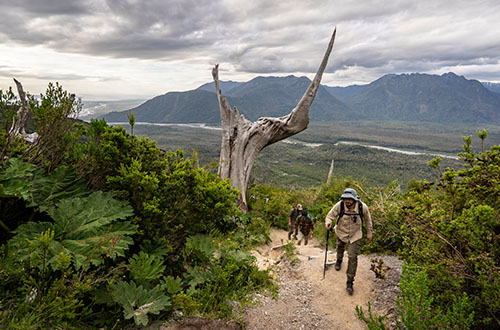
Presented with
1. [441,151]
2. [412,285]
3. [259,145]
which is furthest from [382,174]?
[412,285]

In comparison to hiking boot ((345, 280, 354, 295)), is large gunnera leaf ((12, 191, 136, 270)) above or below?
above

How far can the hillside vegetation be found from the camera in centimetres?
234

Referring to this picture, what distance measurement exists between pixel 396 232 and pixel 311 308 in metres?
2.96

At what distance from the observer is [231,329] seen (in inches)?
118

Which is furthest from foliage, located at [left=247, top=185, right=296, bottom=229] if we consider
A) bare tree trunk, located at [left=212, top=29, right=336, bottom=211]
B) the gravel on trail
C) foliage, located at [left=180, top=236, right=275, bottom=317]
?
foliage, located at [left=180, top=236, right=275, bottom=317]

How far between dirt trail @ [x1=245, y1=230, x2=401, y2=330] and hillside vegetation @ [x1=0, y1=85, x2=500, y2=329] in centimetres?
32

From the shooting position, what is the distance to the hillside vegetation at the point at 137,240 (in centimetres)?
234

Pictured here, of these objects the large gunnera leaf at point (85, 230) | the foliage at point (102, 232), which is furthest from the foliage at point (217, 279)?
the large gunnera leaf at point (85, 230)

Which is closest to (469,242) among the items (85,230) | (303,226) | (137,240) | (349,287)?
(349,287)

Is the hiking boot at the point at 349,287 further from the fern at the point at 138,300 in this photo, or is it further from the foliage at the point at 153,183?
the fern at the point at 138,300

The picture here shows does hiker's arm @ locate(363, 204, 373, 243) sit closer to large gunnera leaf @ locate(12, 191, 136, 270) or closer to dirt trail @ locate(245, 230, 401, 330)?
dirt trail @ locate(245, 230, 401, 330)

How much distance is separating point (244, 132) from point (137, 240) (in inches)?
271

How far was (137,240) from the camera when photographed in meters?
3.29

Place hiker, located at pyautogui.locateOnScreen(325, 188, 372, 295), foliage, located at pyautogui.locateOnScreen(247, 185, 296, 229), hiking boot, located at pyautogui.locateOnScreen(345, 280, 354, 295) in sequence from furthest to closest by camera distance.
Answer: foliage, located at pyautogui.locateOnScreen(247, 185, 296, 229), hiker, located at pyautogui.locateOnScreen(325, 188, 372, 295), hiking boot, located at pyautogui.locateOnScreen(345, 280, 354, 295)
